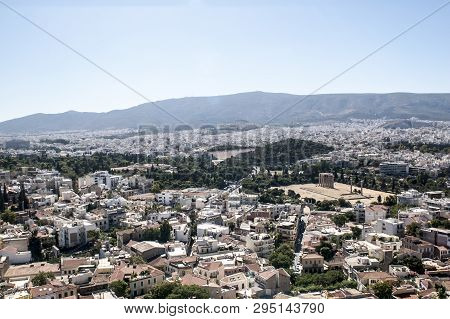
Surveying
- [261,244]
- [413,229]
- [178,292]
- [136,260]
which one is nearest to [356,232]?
[413,229]

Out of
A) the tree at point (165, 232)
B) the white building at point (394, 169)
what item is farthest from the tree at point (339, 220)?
the white building at point (394, 169)

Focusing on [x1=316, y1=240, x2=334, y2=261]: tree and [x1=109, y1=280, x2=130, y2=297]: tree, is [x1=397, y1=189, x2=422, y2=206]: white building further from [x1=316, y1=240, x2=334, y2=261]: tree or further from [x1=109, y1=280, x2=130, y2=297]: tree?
[x1=109, y1=280, x2=130, y2=297]: tree

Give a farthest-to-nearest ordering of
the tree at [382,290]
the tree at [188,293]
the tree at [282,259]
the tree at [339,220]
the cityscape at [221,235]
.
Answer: the tree at [339,220]
the tree at [282,259]
the cityscape at [221,235]
the tree at [382,290]
the tree at [188,293]

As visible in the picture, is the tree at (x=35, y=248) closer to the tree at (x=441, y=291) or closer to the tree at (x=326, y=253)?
the tree at (x=326, y=253)

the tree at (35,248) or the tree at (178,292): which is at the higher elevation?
the tree at (178,292)

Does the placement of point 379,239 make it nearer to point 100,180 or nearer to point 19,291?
point 19,291

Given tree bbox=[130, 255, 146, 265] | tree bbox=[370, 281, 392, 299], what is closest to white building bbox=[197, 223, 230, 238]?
tree bbox=[130, 255, 146, 265]

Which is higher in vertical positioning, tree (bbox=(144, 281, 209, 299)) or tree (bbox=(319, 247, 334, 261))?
tree (bbox=(144, 281, 209, 299))
